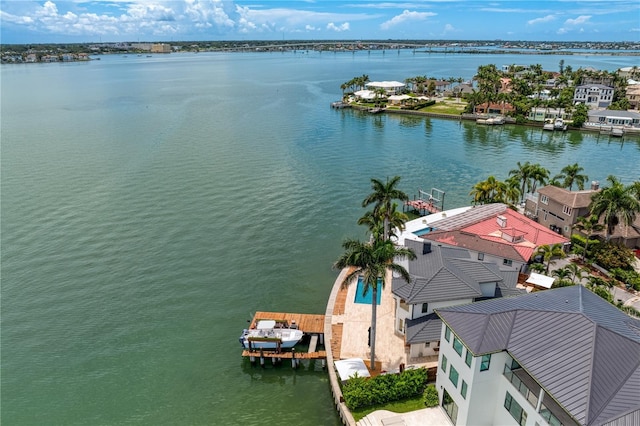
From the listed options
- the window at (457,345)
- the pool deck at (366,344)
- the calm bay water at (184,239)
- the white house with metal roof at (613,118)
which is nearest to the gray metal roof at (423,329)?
the pool deck at (366,344)

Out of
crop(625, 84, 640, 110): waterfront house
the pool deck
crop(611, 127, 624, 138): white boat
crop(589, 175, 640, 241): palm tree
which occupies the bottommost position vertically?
the pool deck

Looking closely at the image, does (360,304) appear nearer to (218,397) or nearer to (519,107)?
(218,397)

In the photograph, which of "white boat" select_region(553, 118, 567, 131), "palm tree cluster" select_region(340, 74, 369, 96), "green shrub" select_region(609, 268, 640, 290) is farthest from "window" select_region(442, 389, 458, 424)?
"palm tree cluster" select_region(340, 74, 369, 96)

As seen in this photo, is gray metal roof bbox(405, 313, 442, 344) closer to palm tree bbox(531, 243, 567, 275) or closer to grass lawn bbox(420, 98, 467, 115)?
palm tree bbox(531, 243, 567, 275)

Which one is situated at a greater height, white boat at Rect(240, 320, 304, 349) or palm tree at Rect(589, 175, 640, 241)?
palm tree at Rect(589, 175, 640, 241)

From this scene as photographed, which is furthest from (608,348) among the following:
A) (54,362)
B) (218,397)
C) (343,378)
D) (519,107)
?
(519,107)

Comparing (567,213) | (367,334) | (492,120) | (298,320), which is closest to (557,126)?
(492,120)

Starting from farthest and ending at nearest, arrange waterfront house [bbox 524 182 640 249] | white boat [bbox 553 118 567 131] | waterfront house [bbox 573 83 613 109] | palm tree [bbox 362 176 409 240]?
waterfront house [bbox 573 83 613 109] < white boat [bbox 553 118 567 131] < waterfront house [bbox 524 182 640 249] < palm tree [bbox 362 176 409 240]

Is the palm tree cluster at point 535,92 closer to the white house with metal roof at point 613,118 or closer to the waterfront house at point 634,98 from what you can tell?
the waterfront house at point 634,98
